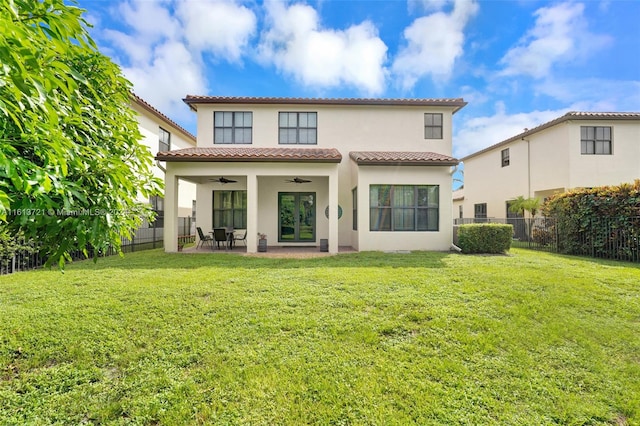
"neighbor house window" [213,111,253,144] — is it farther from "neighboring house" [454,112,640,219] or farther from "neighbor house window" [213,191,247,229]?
"neighboring house" [454,112,640,219]

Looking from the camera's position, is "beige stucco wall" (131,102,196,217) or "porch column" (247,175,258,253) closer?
"porch column" (247,175,258,253)

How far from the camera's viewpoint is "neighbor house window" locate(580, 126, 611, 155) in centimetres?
1639

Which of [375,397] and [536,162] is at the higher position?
[536,162]

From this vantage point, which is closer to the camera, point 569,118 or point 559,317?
point 559,317

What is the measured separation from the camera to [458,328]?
16.1 ft

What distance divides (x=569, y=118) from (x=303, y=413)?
20759 millimetres

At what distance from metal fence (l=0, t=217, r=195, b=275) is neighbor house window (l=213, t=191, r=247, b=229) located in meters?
3.25

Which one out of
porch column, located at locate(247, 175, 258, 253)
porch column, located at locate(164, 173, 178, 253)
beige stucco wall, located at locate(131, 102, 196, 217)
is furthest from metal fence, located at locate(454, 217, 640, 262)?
beige stucco wall, located at locate(131, 102, 196, 217)

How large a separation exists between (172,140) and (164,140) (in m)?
1.05

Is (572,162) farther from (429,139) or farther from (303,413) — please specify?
(303,413)

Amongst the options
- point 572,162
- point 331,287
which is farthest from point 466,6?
point 331,287

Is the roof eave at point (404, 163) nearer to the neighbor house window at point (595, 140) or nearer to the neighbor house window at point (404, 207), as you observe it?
the neighbor house window at point (404, 207)

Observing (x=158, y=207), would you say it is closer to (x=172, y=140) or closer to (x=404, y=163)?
(x=172, y=140)

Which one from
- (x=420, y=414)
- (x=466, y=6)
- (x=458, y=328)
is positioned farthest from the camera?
(x=466, y=6)
